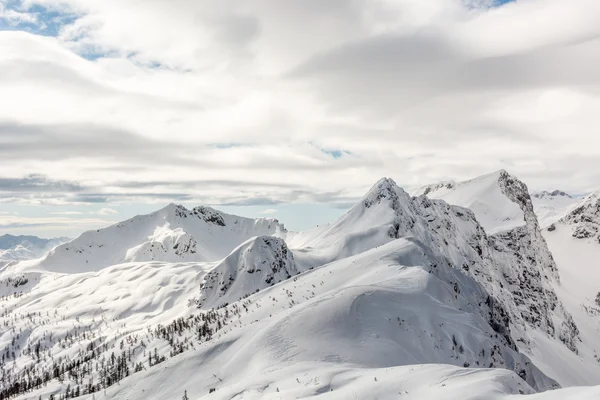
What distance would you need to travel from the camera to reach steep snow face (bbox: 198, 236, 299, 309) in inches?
4953

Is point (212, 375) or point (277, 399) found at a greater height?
point (277, 399)

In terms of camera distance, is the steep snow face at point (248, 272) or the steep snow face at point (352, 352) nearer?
the steep snow face at point (352, 352)

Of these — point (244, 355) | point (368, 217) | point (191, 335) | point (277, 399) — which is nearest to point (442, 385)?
point (277, 399)

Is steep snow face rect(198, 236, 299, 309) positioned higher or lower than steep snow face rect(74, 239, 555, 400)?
lower

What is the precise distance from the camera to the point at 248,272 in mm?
128250

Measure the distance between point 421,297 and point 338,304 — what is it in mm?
7648

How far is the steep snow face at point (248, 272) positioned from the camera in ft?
413

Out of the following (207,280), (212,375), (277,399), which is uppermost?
(277,399)

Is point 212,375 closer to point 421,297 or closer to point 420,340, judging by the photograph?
point 420,340

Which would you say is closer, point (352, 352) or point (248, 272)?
point (352, 352)

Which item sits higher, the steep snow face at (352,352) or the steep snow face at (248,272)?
the steep snow face at (352,352)

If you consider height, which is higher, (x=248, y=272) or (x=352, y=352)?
(x=352, y=352)

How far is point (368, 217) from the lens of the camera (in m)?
175

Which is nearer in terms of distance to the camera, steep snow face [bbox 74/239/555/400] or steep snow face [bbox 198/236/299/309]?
steep snow face [bbox 74/239/555/400]
